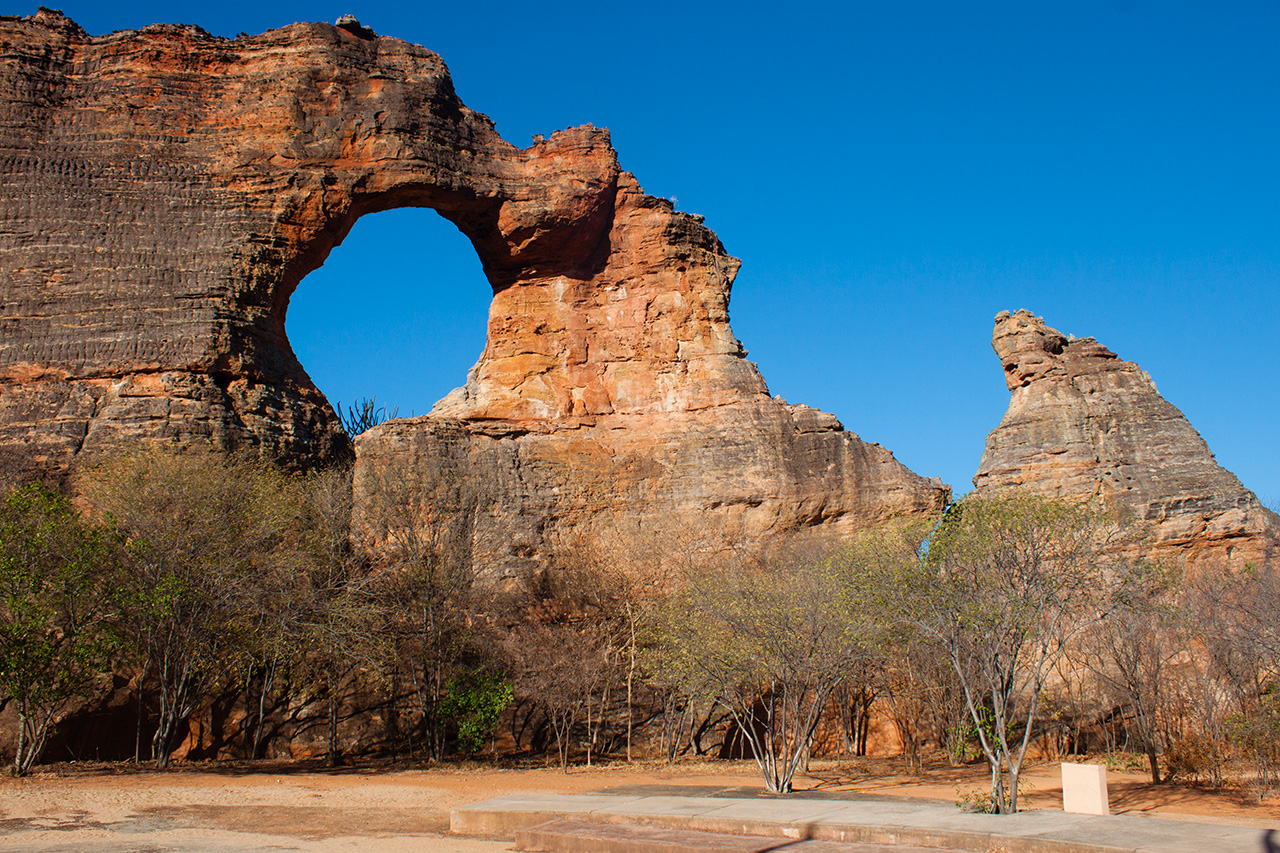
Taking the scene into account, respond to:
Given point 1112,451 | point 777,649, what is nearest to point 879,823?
point 777,649

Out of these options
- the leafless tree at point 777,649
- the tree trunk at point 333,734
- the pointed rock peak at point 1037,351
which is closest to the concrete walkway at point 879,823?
the leafless tree at point 777,649

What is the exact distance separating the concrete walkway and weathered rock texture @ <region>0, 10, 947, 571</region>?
12551 mm

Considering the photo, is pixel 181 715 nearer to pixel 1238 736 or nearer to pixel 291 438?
pixel 291 438

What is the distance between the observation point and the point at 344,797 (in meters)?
14.8

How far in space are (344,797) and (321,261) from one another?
17813mm

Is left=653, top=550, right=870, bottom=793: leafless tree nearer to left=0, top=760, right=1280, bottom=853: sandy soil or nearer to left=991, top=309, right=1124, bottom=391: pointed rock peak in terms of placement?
left=0, top=760, right=1280, bottom=853: sandy soil

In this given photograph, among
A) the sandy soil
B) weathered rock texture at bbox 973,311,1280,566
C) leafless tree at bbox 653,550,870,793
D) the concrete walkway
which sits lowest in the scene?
the sandy soil

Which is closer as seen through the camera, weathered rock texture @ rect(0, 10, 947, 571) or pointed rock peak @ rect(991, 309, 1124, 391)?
weathered rock texture @ rect(0, 10, 947, 571)

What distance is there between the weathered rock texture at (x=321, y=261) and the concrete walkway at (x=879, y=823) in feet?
41.2

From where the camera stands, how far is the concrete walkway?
30.5ft

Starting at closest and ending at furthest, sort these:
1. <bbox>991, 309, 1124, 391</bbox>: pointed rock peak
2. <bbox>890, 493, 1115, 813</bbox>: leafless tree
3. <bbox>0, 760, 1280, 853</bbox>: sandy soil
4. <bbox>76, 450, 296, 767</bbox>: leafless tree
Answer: <bbox>0, 760, 1280, 853</bbox>: sandy soil → <bbox>890, 493, 1115, 813</bbox>: leafless tree → <bbox>76, 450, 296, 767</bbox>: leafless tree → <bbox>991, 309, 1124, 391</bbox>: pointed rock peak

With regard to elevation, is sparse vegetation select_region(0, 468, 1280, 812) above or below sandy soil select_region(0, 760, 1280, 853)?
above

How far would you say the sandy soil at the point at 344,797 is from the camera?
11117 mm

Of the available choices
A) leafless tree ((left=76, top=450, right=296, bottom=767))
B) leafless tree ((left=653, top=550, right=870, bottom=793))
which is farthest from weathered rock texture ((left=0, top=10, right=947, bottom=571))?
leafless tree ((left=653, top=550, right=870, bottom=793))
